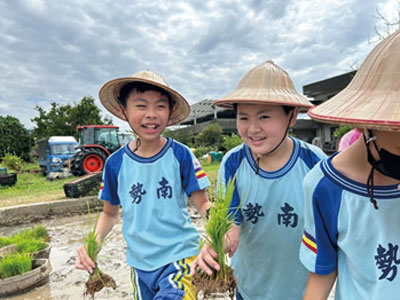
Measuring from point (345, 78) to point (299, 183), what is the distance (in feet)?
73.3

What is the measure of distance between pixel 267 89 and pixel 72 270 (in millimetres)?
3799

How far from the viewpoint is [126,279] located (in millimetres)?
3516

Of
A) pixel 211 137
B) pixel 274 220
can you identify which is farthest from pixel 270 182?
pixel 211 137

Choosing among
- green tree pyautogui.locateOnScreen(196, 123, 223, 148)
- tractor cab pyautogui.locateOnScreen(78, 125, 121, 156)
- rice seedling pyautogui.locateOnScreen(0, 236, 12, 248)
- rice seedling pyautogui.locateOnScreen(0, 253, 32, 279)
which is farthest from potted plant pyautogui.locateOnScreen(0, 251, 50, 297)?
green tree pyautogui.locateOnScreen(196, 123, 223, 148)

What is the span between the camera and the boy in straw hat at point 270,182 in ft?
4.82

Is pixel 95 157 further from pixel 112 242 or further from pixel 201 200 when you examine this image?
Answer: pixel 201 200

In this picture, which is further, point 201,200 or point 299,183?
point 201,200

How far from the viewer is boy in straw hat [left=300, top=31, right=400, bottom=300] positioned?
2.59 feet

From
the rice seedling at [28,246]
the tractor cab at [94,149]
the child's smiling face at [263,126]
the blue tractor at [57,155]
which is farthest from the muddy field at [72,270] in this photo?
the blue tractor at [57,155]

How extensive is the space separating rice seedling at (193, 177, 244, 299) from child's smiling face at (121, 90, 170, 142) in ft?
2.09

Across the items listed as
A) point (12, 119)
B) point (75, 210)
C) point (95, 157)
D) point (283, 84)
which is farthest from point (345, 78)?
point (12, 119)

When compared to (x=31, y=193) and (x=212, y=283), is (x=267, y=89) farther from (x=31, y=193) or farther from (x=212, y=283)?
(x=31, y=193)

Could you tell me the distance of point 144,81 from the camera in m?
1.74

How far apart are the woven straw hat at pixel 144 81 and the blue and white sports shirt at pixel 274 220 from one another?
650 mm
